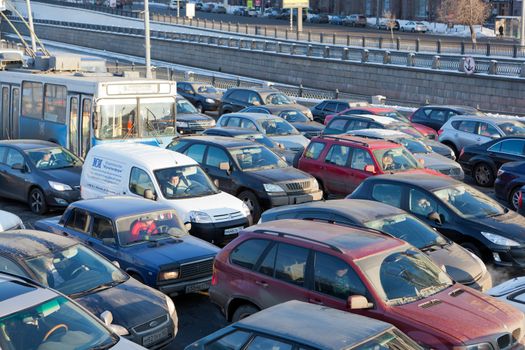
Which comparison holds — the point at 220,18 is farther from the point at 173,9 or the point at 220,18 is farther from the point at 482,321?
the point at 482,321

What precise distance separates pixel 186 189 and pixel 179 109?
14739 mm

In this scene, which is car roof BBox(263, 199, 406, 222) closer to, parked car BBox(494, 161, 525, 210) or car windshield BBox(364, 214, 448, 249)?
car windshield BBox(364, 214, 448, 249)

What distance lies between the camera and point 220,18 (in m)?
106

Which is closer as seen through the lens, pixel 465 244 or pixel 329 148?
pixel 465 244

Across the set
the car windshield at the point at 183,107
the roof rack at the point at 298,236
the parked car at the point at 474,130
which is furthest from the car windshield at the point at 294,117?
the roof rack at the point at 298,236

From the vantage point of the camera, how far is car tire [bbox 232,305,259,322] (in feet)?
31.6

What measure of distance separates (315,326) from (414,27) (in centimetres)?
7546

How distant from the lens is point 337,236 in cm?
944

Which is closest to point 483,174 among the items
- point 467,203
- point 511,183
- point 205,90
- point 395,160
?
point 511,183

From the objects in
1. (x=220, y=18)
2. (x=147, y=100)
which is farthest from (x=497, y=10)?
(x=147, y=100)

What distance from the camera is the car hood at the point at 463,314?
810 centimetres

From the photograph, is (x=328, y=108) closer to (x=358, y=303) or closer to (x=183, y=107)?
(x=183, y=107)

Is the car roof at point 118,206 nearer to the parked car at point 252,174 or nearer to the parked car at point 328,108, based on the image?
the parked car at point 252,174

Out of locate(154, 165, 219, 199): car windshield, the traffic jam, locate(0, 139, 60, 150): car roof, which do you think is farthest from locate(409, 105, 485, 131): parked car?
locate(154, 165, 219, 199): car windshield
